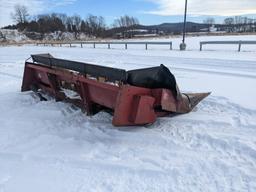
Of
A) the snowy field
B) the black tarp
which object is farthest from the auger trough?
the snowy field

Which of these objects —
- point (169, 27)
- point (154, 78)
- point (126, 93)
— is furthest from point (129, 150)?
point (169, 27)

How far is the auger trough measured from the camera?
446 centimetres

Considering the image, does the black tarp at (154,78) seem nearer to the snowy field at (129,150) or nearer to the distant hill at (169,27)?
the snowy field at (129,150)

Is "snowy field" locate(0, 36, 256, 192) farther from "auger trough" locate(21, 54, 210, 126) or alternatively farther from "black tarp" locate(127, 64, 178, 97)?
"black tarp" locate(127, 64, 178, 97)

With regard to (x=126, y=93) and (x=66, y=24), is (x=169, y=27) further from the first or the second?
(x=126, y=93)

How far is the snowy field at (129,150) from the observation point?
134 inches

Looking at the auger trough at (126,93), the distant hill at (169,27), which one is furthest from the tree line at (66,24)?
the auger trough at (126,93)

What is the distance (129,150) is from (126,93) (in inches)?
31.1

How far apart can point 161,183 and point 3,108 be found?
446 cm

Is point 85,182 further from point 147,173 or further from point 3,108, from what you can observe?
point 3,108

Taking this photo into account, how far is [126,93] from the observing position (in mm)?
4383

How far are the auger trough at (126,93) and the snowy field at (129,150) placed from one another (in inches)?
9.3

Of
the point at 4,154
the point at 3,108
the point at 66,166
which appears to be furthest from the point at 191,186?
the point at 3,108

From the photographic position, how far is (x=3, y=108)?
21.6ft
